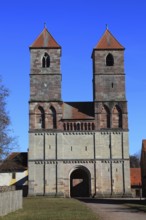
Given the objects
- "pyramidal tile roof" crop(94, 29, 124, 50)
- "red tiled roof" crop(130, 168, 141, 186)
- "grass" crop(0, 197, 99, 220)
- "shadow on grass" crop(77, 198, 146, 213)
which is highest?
"pyramidal tile roof" crop(94, 29, 124, 50)

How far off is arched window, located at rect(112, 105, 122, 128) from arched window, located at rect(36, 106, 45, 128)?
9.41m

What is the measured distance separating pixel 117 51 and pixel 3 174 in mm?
25898

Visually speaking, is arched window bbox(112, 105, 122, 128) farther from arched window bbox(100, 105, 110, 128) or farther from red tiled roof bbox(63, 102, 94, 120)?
red tiled roof bbox(63, 102, 94, 120)

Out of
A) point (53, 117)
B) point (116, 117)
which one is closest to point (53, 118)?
point (53, 117)

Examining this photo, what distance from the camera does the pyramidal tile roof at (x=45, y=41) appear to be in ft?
204

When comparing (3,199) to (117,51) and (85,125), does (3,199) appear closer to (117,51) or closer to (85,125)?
(85,125)

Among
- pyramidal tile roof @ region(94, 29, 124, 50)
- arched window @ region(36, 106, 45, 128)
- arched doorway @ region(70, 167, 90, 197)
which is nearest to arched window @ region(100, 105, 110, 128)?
arched window @ region(36, 106, 45, 128)

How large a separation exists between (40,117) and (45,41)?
11143mm

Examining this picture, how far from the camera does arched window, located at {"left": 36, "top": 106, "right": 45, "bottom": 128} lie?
5919cm

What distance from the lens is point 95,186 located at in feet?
190

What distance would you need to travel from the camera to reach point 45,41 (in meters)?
62.8

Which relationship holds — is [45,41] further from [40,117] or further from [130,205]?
[130,205]

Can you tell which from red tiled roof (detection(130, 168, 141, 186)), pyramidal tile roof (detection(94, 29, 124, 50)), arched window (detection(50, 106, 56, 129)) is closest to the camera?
arched window (detection(50, 106, 56, 129))

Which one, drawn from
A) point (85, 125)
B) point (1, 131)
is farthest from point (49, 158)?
point (1, 131)
